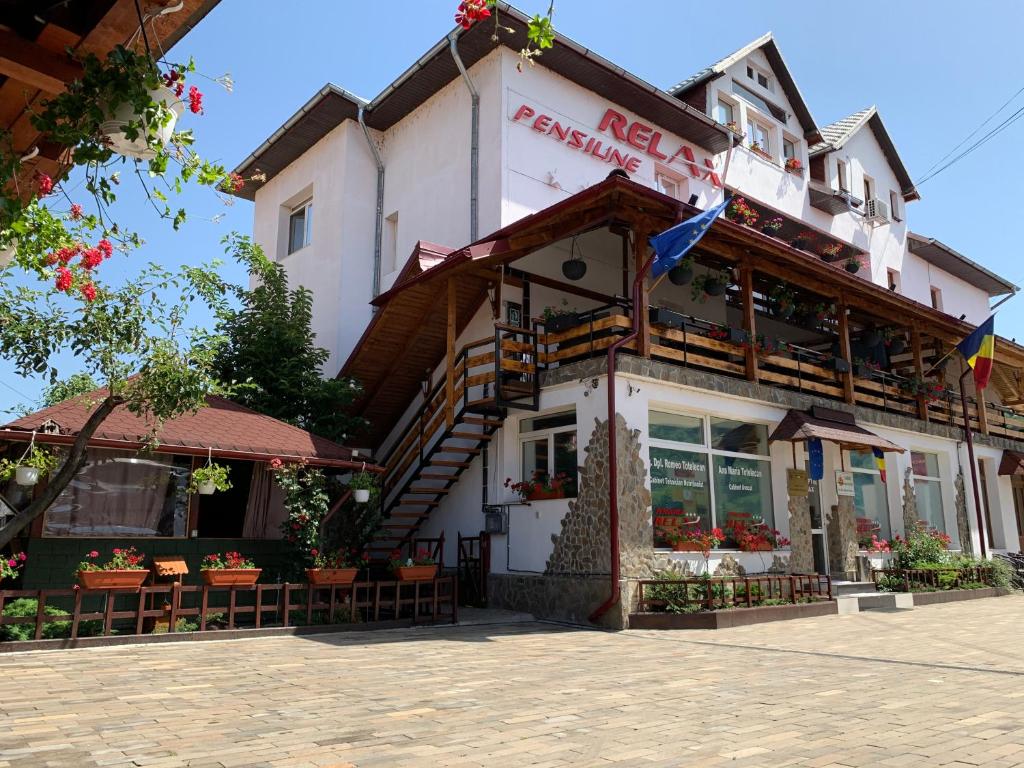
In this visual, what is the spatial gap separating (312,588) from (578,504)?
3979 mm

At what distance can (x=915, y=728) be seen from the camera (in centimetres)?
516

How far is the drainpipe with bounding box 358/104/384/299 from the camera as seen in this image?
59.6 ft

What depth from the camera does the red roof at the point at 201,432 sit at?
9281mm

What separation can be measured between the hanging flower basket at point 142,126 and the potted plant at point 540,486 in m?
9.36

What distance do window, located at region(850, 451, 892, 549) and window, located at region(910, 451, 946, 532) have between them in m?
1.21

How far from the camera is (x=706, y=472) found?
1320cm

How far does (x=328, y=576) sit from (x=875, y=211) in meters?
21.5

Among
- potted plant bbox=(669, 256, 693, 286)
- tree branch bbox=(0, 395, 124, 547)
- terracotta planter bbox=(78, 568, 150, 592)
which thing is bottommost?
terracotta planter bbox=(78, 568, 150, 592)

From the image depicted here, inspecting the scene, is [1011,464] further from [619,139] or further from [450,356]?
[450,356]

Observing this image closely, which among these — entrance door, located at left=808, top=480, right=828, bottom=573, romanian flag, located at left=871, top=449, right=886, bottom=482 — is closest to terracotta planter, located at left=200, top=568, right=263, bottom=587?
entrance door, located at left=808, top=480, right=828, bottom=573

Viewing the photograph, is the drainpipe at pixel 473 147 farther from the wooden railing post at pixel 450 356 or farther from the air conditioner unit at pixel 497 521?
the air conditioner unit at pixel 497 521

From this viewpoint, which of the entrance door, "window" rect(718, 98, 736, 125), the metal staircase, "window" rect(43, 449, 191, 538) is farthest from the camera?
"window" rect(718, 98, 736, 125)

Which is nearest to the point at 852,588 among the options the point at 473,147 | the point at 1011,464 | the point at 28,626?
the point at 1011,464

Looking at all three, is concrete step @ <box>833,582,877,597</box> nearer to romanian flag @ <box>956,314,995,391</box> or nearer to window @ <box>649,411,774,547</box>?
window @ <box>649,411,774,547</box>
